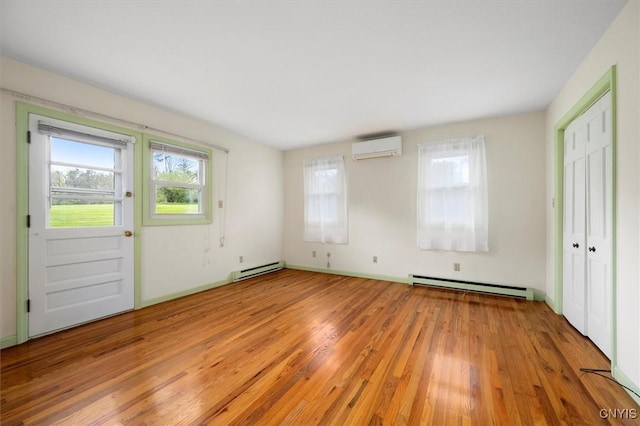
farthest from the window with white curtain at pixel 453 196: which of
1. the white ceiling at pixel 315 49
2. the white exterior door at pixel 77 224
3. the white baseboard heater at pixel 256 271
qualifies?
the white exterior door at pixel 77 224

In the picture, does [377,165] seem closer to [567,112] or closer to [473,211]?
[473,211]

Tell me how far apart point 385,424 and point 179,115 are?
14.1 feet

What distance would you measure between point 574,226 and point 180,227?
4924mm

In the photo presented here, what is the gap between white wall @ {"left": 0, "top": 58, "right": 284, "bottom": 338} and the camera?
2357mm

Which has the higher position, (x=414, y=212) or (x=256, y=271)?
(x=414, y=212)

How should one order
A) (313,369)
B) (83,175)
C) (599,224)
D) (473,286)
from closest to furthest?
(313,369) → (599,224) → (83,175) → (473,286)

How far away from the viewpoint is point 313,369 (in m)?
1.98

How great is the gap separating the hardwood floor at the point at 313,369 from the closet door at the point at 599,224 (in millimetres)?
244

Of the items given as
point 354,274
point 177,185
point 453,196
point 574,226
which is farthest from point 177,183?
point 574,226

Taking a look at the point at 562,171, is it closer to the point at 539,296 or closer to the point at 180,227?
the point at 539,296

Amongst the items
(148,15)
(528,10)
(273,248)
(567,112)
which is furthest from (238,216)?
(567,112)

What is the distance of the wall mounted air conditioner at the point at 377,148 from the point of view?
440 centimetres

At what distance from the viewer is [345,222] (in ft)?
16.6

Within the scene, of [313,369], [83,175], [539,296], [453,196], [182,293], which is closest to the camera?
[313,369]
